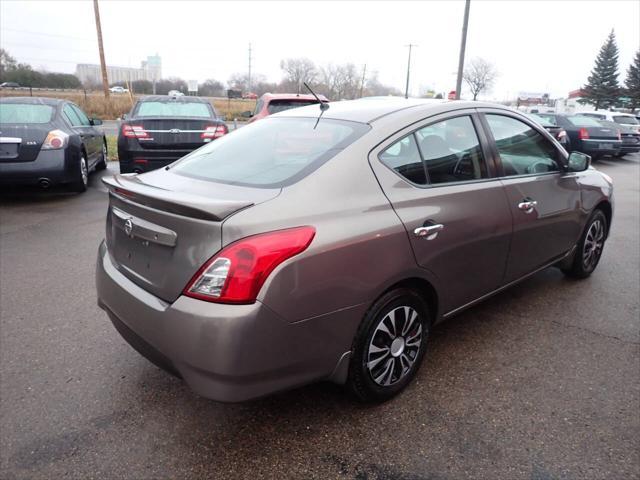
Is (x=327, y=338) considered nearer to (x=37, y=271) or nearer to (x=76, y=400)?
(x=76, y=400)

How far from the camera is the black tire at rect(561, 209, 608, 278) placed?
4.31 metres

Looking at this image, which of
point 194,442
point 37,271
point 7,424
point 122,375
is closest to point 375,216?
point 194,442

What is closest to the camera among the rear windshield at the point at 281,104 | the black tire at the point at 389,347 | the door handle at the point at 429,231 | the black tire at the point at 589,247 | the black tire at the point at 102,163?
the black tire at the point at 389,347

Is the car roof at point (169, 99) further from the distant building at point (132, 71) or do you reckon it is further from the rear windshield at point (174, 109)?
the distant building at point (132, 71)

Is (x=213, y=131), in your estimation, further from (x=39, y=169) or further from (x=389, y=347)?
(x=389, y=347)

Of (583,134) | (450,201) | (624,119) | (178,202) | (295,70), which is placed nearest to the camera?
(178,202)

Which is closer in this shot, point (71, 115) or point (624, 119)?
point (71, 115)

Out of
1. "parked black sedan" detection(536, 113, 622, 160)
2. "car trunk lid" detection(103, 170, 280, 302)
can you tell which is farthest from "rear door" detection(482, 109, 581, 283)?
"parked black sedan" detection(536, 113, 622, 160)

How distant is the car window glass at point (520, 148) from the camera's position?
3.35m

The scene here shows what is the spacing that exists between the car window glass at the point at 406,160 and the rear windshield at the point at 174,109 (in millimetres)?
6842

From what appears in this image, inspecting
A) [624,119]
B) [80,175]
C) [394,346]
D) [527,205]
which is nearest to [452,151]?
[527,205]

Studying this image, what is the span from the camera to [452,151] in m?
2.99

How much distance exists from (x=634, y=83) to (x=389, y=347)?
230ft

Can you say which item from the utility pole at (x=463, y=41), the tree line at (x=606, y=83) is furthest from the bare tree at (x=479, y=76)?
the utility pole at (x=463, y=41)
